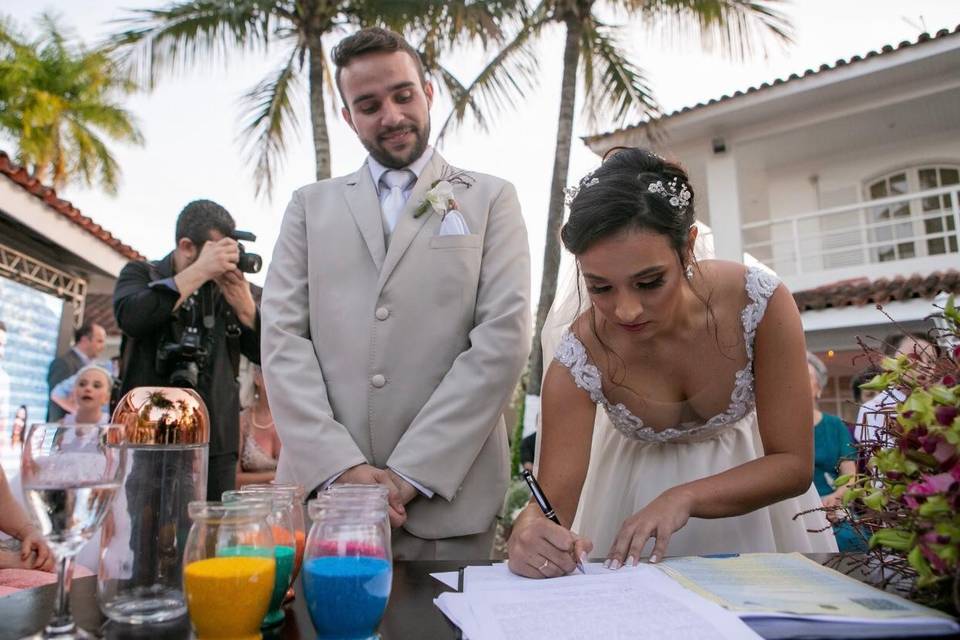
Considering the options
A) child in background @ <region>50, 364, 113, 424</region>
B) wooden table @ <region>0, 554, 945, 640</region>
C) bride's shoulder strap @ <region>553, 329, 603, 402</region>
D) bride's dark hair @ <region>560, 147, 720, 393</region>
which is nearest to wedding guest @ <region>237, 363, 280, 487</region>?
child in background @ <region>50, 364, 113, 424</region>

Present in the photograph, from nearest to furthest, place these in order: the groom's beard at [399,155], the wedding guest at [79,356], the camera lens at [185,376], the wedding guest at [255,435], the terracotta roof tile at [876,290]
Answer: the groom's beard at [399,155], the camera lens at [185,376], the wedding guest at [255,435], the wedding guest at [79,356], the terracotta roof tile at [876,290]

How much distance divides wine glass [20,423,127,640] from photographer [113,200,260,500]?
1987 mm

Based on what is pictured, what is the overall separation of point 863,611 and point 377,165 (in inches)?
70.8

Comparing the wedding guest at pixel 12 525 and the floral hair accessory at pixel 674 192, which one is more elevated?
the floral hair accessory at pixel 674 192

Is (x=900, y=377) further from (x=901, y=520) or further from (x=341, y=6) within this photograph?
(x=341, y=6)

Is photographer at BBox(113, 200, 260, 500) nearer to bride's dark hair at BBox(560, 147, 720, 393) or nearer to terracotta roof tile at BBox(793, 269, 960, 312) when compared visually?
bride's dark hair at BBox(560, 147, 720, 393)

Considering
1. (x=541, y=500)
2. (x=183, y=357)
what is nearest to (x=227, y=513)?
(x=541, y=500)

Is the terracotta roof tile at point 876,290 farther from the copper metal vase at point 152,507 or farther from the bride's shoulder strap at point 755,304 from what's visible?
the copper metal vase at point 152,507

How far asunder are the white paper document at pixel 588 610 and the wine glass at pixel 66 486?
0.51 m

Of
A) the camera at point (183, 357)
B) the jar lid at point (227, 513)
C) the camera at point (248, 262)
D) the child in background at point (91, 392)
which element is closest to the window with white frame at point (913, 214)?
the camera at point (248, 262)

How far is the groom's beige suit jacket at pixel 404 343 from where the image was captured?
1877 mm

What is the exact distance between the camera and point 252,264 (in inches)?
122

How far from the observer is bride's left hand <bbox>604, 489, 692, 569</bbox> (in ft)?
4.60

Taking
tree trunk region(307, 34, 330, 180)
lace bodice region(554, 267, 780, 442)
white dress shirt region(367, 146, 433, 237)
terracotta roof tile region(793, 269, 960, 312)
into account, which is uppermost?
tree trunk region(307, 34, 330, 180)
